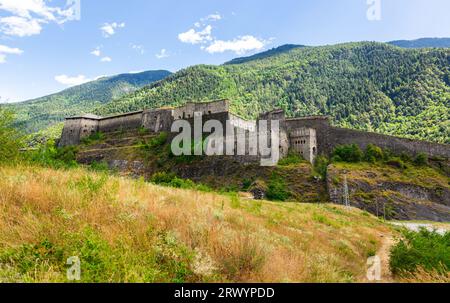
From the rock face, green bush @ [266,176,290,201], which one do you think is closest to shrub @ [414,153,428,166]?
the rock face

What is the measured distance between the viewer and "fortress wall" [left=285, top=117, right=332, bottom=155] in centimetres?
5131

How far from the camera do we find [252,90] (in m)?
166

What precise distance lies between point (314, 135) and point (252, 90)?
117997 millimetres

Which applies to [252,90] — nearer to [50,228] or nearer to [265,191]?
[265,191]

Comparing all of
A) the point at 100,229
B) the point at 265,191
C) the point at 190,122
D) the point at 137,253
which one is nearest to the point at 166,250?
the point at 137,253

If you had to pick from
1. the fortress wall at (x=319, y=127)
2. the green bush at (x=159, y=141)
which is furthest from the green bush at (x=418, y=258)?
the green bush at (x=159, y=141)

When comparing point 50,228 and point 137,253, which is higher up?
point 50,228

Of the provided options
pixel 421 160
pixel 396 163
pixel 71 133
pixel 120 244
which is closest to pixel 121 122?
pixel 71 133

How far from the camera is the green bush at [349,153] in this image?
47906mm

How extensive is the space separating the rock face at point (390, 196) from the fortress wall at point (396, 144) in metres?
7.31

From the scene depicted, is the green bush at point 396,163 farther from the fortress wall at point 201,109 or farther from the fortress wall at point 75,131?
the fortress wall at point 75,131

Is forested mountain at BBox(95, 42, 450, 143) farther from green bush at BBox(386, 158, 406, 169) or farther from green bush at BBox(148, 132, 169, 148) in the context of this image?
green bush at BBox(148, 132, 169, 148)
